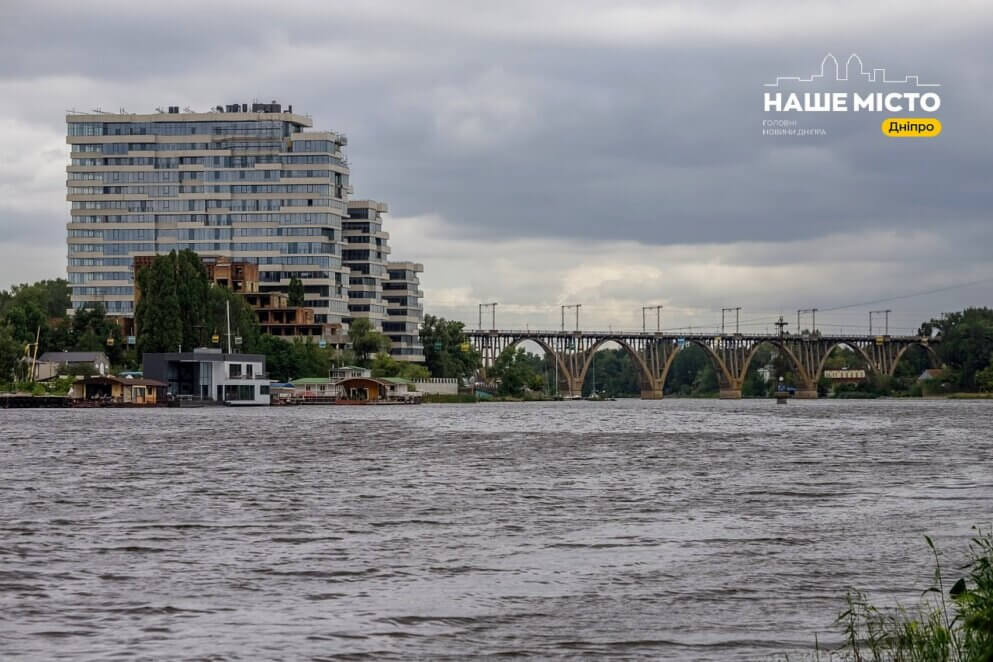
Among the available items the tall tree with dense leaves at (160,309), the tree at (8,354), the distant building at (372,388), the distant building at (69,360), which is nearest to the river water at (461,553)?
the tall tree with dense leaves at (160,309)

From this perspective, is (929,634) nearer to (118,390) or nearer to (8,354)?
(118,390)

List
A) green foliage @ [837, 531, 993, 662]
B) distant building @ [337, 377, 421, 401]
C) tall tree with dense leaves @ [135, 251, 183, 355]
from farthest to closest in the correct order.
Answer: distant building @ [337, 377, 421, 401] → tall tree with dense leaves @ [135, 251, 183, 355] → green foliage @ [837, 531, 993, 662]

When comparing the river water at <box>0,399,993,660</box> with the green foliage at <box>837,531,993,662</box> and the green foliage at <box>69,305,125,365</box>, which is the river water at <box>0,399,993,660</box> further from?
the green foliage at <box>69,305,125,365</box>

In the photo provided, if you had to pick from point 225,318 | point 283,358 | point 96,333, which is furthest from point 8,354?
point 283,358

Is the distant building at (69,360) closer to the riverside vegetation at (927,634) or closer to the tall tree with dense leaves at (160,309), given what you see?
the tall tree with dense leaves at (160,309)

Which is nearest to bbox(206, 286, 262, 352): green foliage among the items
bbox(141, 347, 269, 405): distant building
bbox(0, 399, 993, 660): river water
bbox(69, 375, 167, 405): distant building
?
bbox(141, 347, 269, 405): distant building

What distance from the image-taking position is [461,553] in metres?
24.9

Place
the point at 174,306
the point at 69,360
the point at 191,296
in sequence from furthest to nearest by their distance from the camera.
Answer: the point at 69,360, the point at 191,296, the point at 174,306

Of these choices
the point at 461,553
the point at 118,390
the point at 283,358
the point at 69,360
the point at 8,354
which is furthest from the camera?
Answer: the point at 283,358

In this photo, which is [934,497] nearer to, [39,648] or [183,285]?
[39,648]

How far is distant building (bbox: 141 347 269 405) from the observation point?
6462 inches

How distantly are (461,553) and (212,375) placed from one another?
149 metres

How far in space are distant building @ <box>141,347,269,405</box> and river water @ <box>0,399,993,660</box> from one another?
11190 cm

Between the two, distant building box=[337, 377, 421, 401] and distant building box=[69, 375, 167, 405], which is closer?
distant building box=[69, 375, 167, 405]
